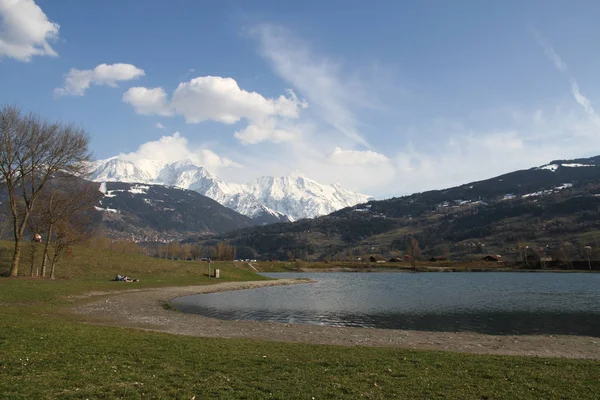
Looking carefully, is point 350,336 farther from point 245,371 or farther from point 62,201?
point 62,201

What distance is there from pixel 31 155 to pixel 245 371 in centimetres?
5164

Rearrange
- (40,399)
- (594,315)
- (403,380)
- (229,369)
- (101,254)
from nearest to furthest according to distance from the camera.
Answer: (40,399) < (403,380) < (229,369) < (594,315) < (101,254)

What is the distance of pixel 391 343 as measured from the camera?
29250 millimetres

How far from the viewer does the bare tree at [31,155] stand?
51.0 metres

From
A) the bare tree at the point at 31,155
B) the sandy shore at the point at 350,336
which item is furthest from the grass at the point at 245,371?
the bare tree at the point at 31,155

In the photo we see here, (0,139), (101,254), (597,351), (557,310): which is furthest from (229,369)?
(101,254)

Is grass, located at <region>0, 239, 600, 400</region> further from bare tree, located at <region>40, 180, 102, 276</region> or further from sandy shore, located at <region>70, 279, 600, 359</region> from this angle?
bare tree, located at <region>40, 180, 102, 276</region>

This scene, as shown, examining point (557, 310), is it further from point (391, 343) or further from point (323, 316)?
point (391, 343)

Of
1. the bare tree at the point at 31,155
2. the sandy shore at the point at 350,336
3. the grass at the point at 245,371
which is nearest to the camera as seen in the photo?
the grass at the point at 245,371

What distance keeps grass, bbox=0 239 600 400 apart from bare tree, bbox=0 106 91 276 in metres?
33.1

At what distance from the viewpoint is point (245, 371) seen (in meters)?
17.0

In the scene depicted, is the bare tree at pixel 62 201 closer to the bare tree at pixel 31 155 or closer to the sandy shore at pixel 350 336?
the bare tree at pixel 31 155

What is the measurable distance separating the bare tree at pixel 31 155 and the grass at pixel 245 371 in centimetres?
3312

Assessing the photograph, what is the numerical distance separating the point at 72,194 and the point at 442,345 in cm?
6338
